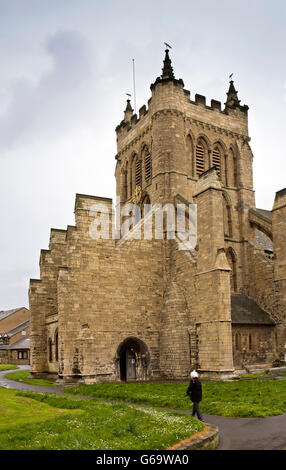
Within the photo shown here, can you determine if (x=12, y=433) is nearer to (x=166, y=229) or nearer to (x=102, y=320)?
(x=102, y=320)

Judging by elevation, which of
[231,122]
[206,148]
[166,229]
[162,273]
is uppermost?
[231,122]

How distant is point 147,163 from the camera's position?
36781mm

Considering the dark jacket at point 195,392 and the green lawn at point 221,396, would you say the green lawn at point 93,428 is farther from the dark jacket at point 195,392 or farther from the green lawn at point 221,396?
the green lawn at point 221,396

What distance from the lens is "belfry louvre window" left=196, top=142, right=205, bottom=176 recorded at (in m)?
35.4

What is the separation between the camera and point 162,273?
2994 centimetres

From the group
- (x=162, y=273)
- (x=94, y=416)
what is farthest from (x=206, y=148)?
(x=94, y=416)

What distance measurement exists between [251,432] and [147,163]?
27709mm

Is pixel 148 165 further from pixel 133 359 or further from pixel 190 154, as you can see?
pixel 133 359

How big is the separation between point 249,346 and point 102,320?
376 inches

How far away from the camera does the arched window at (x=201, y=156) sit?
3547 cm

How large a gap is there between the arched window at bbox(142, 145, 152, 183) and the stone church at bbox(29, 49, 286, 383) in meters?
0.14

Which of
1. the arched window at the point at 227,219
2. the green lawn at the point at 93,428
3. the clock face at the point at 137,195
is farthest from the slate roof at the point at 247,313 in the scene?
the green lawn at the point at 93,428

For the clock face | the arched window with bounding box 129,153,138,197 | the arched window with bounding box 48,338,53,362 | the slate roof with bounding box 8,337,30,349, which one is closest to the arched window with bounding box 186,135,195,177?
the clock face

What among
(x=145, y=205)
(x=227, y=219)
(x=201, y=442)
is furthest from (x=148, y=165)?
(x=201, y=442)
